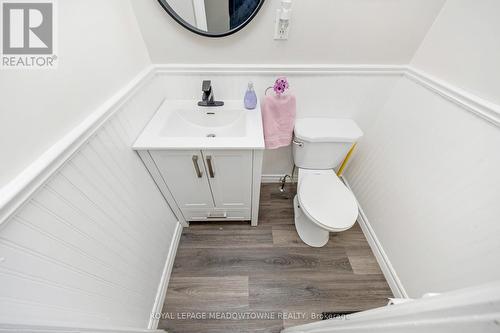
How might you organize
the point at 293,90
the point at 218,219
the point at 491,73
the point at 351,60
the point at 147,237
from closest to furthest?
the point at 491,73 → the point at 147,237 → the point at 351,60 → the point at 293,90 → the point at 218,219

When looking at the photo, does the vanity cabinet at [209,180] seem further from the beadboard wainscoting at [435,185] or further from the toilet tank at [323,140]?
the beadboard wainscoting at [435,185]

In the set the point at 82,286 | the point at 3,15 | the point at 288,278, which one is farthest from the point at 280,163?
the point at 3,15

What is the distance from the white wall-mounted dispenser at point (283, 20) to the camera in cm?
86

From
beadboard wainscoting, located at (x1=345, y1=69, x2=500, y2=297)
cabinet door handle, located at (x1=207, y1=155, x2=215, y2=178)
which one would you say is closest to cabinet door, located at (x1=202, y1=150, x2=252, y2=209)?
cabinet door handle, located at (x1=207, y1=155, x2=215, y2=178)

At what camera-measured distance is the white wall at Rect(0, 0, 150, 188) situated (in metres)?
0.44

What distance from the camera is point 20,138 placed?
45cm

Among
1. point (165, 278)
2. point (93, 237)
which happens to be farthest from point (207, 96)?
point (165, 278)

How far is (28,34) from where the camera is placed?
51 centimetres

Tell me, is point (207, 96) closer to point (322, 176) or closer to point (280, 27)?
point (280, 27)

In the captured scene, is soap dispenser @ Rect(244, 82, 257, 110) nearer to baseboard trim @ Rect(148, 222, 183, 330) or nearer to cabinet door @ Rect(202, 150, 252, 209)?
cabinet door @ Rect(202, 150, 252, 209)

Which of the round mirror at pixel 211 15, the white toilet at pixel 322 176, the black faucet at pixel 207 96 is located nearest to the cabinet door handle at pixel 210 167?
the black faucet at pixel 207 96

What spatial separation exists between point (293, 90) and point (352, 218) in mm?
836

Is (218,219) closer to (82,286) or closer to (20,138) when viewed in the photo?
(82,286)

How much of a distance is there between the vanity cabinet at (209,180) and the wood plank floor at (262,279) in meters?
0.20
